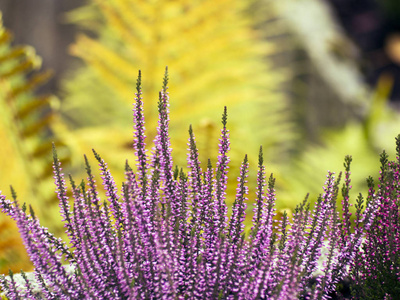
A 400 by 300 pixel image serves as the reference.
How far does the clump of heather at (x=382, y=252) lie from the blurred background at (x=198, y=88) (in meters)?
0.38

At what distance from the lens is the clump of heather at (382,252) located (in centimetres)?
69

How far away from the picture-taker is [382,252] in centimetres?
72

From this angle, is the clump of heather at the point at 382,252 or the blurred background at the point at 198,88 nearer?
the clump of heather at the point at 382,252

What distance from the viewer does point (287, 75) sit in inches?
134

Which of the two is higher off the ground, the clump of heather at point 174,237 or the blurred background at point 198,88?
the blurred background at point 198,88

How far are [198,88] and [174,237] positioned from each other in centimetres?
155

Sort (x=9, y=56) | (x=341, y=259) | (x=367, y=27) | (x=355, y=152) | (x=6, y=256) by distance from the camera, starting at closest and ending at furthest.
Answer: (x=341, y=259) → (x=6, y=256) → (x=9, y=56) → (x=355, y=152) → (x=367, y=27)

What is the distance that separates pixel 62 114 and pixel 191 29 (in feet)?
6.53

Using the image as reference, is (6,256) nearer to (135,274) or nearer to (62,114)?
(135,274)

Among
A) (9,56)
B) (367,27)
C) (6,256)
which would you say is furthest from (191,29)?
(367,27)

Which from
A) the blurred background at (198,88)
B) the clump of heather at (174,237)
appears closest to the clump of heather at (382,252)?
the clump of heather at (174,237)

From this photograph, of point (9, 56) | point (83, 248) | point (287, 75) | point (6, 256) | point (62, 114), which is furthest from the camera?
point (62, 114)

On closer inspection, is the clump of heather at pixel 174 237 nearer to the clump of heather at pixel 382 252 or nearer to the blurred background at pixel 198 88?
the clump of heather at pixel 382 252

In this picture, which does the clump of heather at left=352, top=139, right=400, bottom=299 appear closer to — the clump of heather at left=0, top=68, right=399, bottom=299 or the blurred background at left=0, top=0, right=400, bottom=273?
the clump of heather at left=0, top=68, right=399, bottom=299
